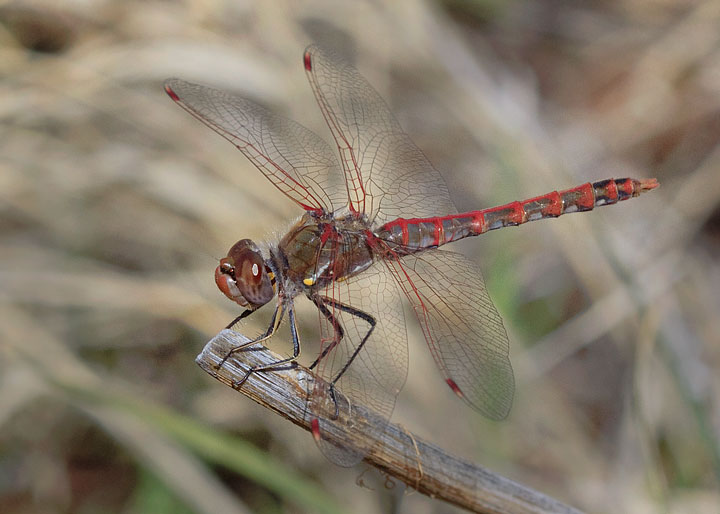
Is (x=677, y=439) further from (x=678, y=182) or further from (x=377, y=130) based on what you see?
(x=377, y=130)

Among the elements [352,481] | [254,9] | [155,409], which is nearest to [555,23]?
[254,9]

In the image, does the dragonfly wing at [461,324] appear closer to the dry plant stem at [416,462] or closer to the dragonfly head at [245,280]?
the dry plant stem at [416,462]

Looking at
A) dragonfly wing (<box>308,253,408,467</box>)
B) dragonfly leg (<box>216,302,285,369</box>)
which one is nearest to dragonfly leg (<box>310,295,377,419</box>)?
dragonfly wing (<box>308,253,408,467</box>)

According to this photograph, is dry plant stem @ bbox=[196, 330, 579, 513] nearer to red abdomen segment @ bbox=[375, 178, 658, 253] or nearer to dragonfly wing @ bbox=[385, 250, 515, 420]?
dragonfly wing @ bbox=[385, 250, 515, 420]

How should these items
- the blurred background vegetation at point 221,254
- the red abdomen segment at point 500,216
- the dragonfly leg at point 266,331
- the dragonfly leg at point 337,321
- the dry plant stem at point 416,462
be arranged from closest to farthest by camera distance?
1. the dry plant stem at point 416,462
2. the dragonfly leg at point 266,331
3. the dragonfly leg at point 337,321
4. the red abdomen segment at point 500,216
5. the blurred background vegetation at point 221,254

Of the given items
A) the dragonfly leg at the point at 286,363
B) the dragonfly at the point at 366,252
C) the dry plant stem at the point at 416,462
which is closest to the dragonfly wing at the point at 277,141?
the dragonfly at the point at 366,252

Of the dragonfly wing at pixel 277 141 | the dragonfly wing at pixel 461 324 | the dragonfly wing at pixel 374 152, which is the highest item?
the dragonfly wing at pixel 374 152

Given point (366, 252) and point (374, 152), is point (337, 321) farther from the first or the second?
A: point (374, 152)
